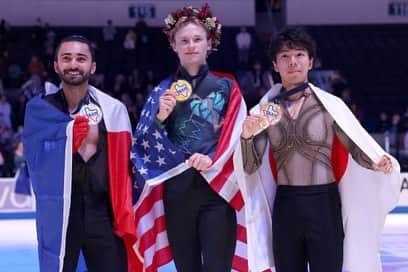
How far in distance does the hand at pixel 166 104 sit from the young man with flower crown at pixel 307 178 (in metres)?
0.50

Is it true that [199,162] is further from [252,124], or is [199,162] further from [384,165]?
[384,165]

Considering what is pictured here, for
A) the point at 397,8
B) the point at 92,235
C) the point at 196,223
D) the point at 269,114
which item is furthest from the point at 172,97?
the point at 397,8

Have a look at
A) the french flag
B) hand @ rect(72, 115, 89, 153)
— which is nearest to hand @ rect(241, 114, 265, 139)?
the french flag

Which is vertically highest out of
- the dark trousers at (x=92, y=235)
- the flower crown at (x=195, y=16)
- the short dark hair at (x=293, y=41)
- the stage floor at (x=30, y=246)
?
the flower crown at (x=195, y=16)

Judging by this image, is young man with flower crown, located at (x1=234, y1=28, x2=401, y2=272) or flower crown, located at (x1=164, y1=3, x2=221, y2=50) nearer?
young man with flower crown, located at (x1=234, y1=28, x2=401, y2=272)

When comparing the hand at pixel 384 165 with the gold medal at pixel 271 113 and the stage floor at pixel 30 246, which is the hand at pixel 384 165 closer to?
the gold medal at pixel 271 113

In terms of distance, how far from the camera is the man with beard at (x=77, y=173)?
4293 mm

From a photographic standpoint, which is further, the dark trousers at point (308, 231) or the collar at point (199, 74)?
the collar at point (199, 74)

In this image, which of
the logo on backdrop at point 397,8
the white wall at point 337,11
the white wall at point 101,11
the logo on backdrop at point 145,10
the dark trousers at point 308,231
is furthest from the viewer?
the logo on backdrop at point 397,8

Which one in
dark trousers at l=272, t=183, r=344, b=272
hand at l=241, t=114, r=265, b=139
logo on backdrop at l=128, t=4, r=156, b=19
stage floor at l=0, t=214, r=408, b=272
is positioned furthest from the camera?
logo on backdrop at l=128, t=4, r=156, b=19

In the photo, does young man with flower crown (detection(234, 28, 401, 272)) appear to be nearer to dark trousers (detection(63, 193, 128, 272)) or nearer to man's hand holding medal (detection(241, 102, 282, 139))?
man's hand holding medal (detection(241, 102, 282, 139))

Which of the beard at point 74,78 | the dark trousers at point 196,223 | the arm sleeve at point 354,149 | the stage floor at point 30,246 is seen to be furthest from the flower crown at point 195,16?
the stage floor at point 30,246

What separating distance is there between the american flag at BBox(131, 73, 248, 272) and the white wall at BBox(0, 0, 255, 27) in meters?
16.3

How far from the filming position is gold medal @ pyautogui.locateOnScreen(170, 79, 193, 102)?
4.43 metres
